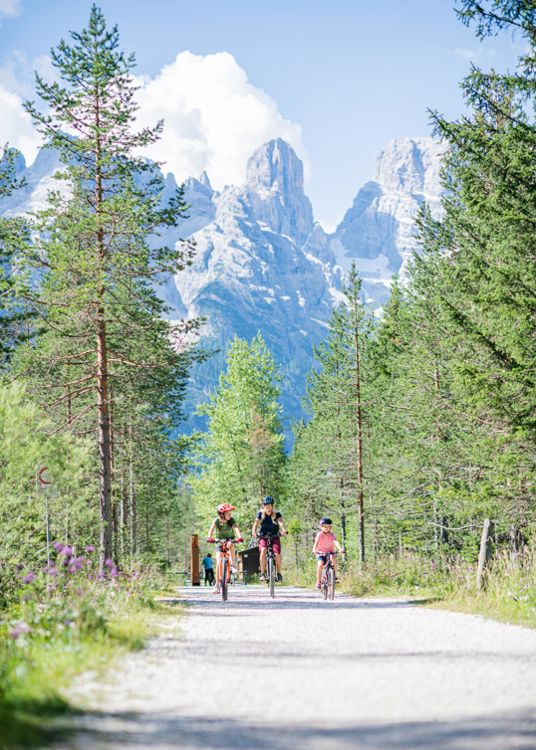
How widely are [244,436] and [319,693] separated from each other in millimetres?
42601

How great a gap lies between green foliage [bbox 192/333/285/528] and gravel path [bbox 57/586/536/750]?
37951 mm

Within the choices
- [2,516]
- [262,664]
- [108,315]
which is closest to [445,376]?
[108,315]

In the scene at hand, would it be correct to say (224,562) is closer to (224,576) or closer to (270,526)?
(224,576)

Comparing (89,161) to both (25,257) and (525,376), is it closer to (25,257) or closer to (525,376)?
(25,257)

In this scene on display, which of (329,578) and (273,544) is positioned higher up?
(273,544)

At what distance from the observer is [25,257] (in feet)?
61.3

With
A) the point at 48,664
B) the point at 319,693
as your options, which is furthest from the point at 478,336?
the point at 48,664

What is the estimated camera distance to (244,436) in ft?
158

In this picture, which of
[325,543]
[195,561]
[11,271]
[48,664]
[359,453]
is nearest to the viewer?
[48,664]

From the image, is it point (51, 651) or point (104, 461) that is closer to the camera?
point (51, 651)

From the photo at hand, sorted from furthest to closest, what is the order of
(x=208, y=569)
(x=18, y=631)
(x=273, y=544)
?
(x=208, y=569), (x=273, y=544), (x=18, y=631)

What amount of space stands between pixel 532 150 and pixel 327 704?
12.0 metres

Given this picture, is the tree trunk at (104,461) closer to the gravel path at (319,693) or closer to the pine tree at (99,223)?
the pine tree at (99,223)

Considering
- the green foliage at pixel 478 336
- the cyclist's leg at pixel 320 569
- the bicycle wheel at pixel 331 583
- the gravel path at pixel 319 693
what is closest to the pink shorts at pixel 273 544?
the cyclist's leg at pixel 320 569
